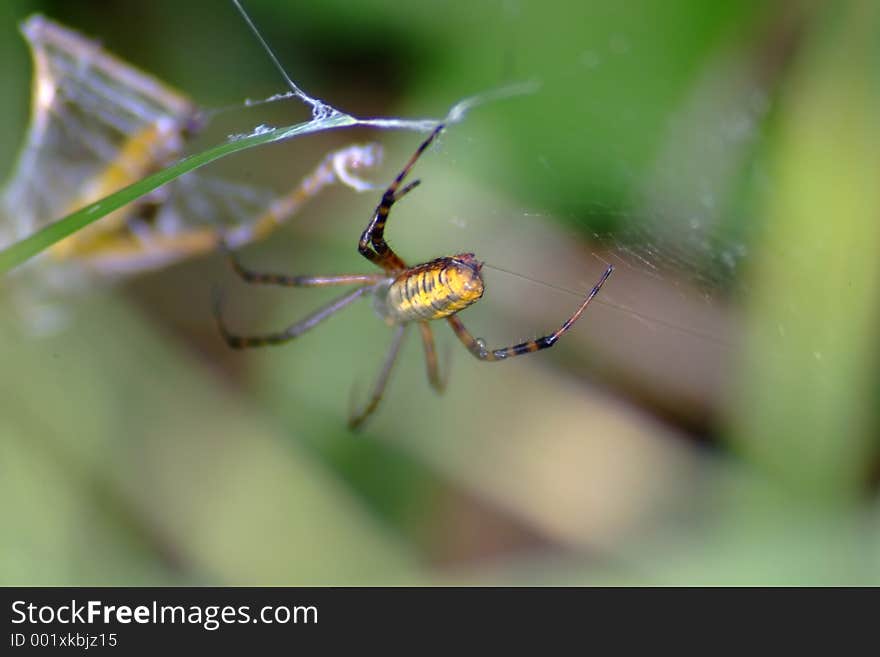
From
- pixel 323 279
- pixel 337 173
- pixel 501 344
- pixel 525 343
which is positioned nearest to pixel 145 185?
pixel 337 173

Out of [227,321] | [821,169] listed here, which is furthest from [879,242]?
[227,321]

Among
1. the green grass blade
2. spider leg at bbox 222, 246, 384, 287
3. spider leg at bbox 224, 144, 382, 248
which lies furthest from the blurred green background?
the green grass blade

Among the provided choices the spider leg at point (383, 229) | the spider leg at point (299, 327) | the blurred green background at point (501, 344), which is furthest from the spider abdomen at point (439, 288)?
the blurred green background at point (501, 344)

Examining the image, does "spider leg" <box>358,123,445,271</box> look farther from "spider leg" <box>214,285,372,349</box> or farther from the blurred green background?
the blurred green background

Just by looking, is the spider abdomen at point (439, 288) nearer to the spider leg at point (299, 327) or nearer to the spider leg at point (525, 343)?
the spider leg at point (525, 343)

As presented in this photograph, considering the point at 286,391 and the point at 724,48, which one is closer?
the point at 724,48

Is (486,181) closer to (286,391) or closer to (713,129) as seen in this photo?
(713,129)
